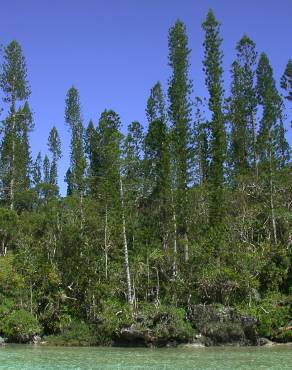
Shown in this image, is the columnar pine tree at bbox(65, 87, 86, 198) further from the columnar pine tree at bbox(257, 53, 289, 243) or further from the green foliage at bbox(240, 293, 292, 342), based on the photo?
the green foliage at bbox(240, 293, 292, 342)

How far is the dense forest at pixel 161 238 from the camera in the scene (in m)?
29.7

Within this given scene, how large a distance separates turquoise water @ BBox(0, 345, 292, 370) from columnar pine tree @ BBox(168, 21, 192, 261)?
10815 mm

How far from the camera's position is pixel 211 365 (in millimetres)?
18188

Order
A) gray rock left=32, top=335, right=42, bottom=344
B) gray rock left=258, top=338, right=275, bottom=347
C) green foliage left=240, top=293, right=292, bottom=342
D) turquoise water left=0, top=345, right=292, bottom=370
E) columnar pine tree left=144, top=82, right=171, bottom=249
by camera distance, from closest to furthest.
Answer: turquoise water left=0, top=345, right=292, bottom=370
gray rock left=258, top=338, right=275, bottom=347
green foliage left=240, top=293, right=292, bottom=342
gray rock left=32, top=335, right=42, bottom=344
columnar pine tree left=144, top=82, right=171, bottom=249

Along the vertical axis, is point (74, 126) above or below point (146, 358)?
above

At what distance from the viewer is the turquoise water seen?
1798cm

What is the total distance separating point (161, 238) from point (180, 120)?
9.16 meters

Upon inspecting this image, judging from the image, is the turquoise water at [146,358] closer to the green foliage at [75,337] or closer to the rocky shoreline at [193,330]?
the rocky shoreline at [193,330]

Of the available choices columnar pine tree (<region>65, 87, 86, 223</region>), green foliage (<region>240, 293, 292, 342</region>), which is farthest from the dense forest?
columnar pine tree (<region>65, 87, 86, 223</region>)

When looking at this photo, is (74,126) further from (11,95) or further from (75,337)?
(75,337)

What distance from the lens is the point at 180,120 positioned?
1518 inches

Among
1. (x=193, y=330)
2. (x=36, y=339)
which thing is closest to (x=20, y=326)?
(x=36, y=339)

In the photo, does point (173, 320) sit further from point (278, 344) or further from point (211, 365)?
point (211, 365)

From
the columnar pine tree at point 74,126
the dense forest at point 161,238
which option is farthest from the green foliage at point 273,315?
the columnar pine tree at point 74,126
